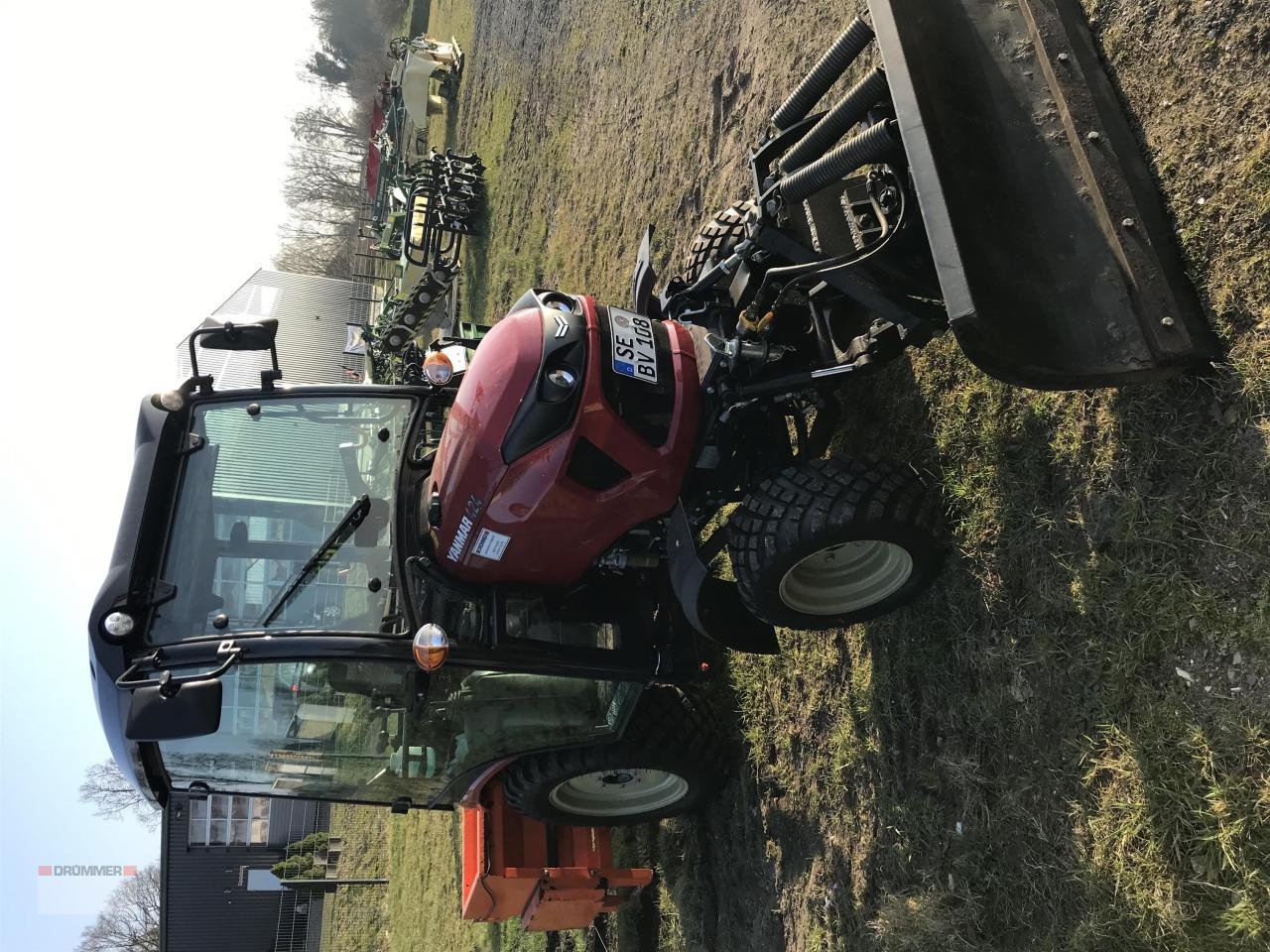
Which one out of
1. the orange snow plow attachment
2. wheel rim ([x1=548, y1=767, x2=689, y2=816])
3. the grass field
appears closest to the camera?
the grass field

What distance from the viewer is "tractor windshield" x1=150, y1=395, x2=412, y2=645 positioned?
2.87 meters

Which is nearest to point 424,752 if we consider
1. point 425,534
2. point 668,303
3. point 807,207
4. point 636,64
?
point 425,534

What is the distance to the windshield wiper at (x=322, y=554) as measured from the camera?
9.36 feet

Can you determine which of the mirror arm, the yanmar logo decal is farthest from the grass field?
the mirror arm

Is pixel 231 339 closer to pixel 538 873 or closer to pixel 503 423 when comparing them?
pixel 503 423

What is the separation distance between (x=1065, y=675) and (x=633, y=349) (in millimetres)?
1736

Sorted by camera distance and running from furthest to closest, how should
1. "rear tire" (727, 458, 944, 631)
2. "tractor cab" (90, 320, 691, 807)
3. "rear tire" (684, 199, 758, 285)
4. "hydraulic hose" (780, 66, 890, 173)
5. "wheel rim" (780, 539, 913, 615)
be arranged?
"rear tire" (684, 199, 758, 285) < "wheel rim" (780, 539, 913, 615) < "tractor cab" (90, 320, 691, 807) < "rear tire" (727, 458, 944, 631) < "hydraulic hose" (780, 66, 890, 173)

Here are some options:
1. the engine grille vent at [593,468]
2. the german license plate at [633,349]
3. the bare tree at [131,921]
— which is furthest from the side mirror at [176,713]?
the bare tree at [131,921]

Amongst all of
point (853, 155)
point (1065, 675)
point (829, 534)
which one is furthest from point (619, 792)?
point (853, 155)

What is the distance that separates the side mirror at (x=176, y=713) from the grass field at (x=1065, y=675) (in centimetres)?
233

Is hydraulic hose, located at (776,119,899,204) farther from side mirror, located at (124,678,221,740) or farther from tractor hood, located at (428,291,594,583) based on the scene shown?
side mirror, located at (124,678,221,740)

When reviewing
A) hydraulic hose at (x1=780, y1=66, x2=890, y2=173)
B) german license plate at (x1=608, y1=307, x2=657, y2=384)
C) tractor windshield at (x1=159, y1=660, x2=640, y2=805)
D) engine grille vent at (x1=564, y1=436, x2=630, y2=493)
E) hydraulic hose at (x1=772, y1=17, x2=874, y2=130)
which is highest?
hydraulic hose at (x1=772, y1=17, x2=874, y2=130)

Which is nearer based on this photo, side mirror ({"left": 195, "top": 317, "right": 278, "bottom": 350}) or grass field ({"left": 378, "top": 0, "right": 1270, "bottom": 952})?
grass field ({"left": 378, "top": 0, "right": 1270, "bottom": 952})

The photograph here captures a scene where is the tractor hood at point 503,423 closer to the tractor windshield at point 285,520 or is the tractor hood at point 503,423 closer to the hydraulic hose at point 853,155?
the tractor windshield at point 285,520
